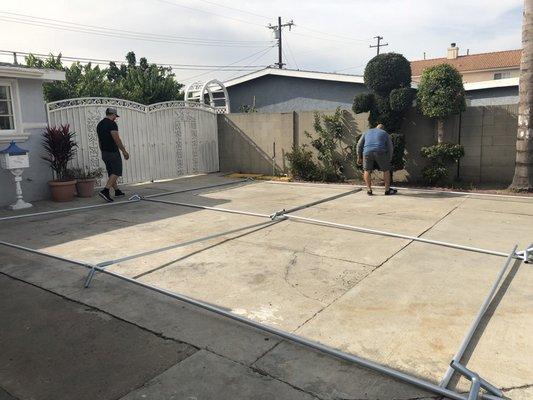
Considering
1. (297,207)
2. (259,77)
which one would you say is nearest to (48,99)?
(259,77)

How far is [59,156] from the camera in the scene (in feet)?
28.7

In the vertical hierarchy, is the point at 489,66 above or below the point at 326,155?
above

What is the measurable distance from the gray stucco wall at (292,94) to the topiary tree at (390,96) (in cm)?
806

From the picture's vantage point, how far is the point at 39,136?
28.9ft

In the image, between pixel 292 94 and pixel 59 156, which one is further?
pixel 292 94

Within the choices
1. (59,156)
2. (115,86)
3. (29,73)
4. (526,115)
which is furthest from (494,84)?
(115,86)

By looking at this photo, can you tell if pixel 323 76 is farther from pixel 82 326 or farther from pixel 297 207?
pixel 82 326

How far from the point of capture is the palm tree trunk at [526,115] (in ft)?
28.0

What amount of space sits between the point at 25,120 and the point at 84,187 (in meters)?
1.63

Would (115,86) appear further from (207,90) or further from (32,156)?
(32,156)

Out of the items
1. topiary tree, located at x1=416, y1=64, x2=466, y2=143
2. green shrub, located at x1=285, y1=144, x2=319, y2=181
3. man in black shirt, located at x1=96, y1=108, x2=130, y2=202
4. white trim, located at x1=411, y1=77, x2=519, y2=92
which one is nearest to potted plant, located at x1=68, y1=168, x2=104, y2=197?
man in black shirt, located at x1=96, y1=108, x2=130, y2=202

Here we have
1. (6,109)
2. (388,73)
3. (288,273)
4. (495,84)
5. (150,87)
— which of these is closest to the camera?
(288,273)

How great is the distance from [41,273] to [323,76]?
1587cm

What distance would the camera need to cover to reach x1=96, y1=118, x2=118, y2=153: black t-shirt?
28.5 feet
